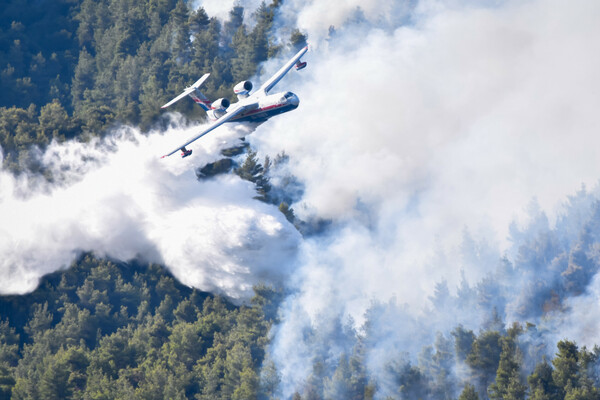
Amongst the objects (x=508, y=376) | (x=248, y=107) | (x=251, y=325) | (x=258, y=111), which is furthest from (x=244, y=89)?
(x=508, y=376)

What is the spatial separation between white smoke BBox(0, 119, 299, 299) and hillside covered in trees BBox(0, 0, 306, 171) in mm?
3585

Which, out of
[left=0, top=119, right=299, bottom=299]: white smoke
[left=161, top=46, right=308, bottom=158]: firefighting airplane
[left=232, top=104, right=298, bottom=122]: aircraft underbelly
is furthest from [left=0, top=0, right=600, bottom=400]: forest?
[left=232, top=104, right=298, bottom=122]: aircraft underbelly

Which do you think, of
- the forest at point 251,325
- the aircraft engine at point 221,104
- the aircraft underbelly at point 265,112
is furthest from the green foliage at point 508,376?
the aircraft engine at point 221,104

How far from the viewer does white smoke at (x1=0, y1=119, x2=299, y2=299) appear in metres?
83.5

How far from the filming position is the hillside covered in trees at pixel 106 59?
100 m

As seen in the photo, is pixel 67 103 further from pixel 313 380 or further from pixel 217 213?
pixel 313 380

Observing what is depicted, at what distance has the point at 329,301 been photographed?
76000mm

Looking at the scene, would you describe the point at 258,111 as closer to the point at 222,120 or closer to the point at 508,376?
the point at 222,120

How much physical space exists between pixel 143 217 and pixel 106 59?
42.2 metres

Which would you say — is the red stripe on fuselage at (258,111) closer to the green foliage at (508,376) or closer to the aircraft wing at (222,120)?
the aircraft wing at (222,120)

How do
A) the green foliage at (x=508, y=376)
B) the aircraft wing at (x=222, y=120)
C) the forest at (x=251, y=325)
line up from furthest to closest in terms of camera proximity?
the aircraft wing at (x=222, y=120), the forest at (x=251, y=325), the green foliage at (x=508, y=376)

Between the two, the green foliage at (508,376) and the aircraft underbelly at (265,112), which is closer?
the green foliage at (508,376)

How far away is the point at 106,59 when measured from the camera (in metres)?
127

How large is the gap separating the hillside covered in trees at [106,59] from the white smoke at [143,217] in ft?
11.8
